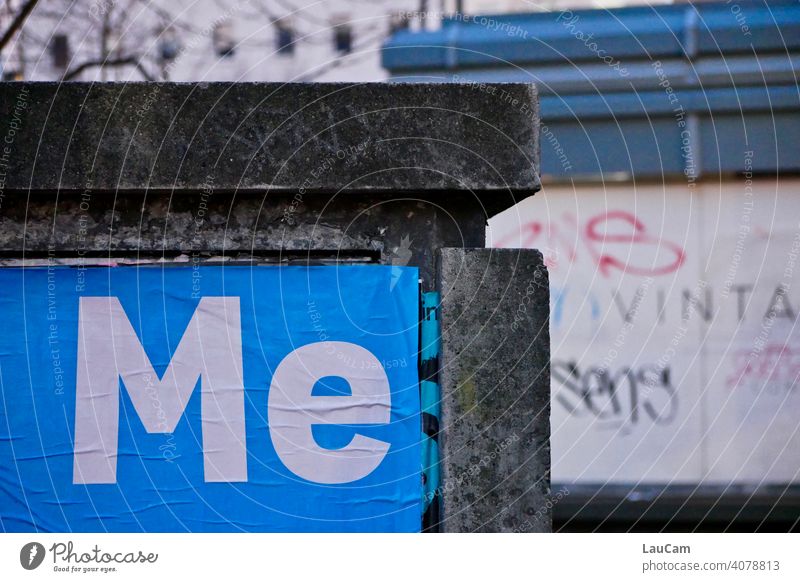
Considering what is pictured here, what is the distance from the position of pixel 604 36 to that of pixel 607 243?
57.4 inches

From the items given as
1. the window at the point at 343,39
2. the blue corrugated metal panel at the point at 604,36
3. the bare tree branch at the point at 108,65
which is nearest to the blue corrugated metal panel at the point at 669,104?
the blue corrugated metal panel at the point at 604,36

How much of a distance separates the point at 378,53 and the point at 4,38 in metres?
2.43

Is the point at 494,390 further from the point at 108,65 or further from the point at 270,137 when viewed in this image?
the point at 108,65

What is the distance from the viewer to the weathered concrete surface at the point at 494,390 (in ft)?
9.11

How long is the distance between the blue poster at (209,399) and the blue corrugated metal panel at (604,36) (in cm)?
403

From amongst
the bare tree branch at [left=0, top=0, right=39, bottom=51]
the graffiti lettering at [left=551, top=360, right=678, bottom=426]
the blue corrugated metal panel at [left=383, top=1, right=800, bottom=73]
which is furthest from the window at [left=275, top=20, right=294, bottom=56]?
the graffiti lettering at [left=551, top=360, right=678, bottom=426]

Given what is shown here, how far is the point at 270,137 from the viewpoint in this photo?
2742mm

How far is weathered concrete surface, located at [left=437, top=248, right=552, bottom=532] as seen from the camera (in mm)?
2775

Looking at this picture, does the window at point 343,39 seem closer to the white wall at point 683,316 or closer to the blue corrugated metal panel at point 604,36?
the blue corrugated metal panel at point 604,36

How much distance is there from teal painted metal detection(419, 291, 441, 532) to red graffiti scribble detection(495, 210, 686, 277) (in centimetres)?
380

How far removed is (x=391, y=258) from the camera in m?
2.88

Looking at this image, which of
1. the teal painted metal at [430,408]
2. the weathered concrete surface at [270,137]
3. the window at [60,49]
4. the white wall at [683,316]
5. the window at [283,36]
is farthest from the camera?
the window at [60,49]

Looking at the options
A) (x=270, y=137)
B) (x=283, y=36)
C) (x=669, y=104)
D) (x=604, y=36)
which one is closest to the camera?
(x=270, y=137)

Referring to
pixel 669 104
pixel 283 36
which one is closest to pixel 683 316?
pixel 669 104
